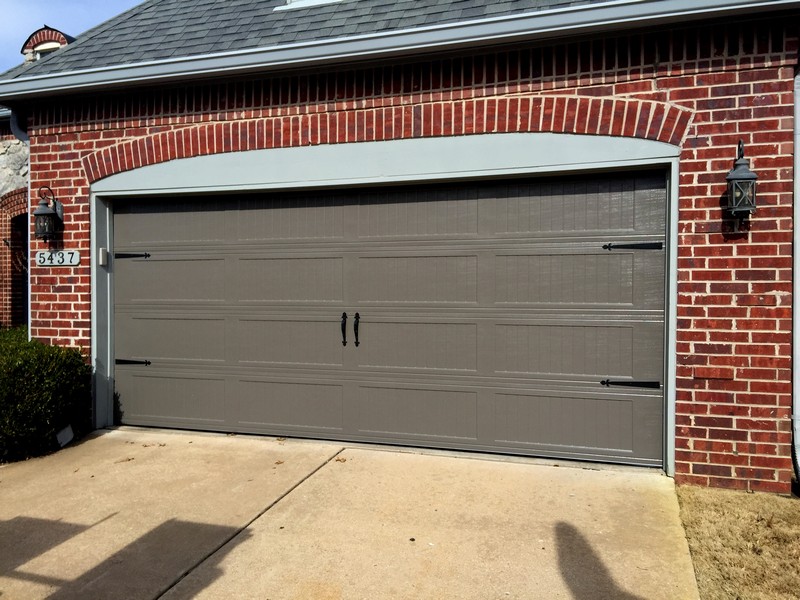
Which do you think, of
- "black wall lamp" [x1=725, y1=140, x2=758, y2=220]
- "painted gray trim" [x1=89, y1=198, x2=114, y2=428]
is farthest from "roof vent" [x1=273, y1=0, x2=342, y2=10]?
"black wall lamp" [x1=725, y1=140, x2=758, y2=220]

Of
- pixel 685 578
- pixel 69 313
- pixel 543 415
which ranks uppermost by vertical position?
pixel 69 313

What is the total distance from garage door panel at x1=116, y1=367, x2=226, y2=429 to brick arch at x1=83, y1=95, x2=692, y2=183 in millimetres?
2084

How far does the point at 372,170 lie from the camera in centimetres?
536

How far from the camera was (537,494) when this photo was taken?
14.3ft

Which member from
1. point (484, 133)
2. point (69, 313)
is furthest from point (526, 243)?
point (69, 313)

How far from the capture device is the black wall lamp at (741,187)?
14.1 ft

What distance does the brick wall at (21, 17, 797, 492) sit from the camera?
14.4 feet

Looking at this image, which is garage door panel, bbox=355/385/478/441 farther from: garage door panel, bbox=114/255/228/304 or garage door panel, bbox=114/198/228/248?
garage door panel, bbox=114/198/228/248

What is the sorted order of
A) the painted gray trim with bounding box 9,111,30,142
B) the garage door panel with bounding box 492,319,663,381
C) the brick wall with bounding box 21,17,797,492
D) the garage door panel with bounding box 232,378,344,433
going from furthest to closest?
the painted gray trim with bounding box 9,111,30,142 < the garage door panel with bounding box 232,378,344,433 < the garage door panel with bounding box 492,319,663,381 < the brick wall with bounding box 21,17,797,492

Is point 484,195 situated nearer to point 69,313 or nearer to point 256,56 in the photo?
point 256,56

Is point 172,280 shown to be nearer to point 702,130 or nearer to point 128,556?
point 128,556

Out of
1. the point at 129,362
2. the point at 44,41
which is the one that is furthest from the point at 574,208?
the point at 44,41

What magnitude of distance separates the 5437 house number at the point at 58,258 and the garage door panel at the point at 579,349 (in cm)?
428

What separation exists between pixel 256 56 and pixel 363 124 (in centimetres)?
109
